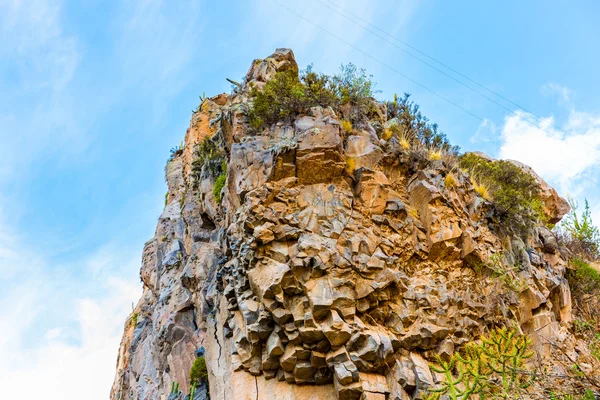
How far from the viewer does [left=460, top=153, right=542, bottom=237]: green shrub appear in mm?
13539

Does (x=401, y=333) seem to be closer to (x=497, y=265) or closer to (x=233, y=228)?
(x=497, y=265)

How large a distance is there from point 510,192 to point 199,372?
1079cm

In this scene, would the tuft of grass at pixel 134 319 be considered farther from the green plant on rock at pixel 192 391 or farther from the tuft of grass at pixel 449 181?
the tuft of grass at pixel 449 181

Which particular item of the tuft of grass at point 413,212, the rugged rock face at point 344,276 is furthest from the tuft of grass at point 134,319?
the tuft of grass at point 413,212

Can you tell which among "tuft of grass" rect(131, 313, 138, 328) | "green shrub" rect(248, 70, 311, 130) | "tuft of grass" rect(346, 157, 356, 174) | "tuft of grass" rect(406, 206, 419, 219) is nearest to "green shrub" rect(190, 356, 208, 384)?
"tuft of grass" rect(346, 157, 356, 174)

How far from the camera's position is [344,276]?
33.4ft

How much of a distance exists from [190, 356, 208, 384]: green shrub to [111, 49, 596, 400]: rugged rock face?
51 cm

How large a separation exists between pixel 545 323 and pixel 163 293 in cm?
1264

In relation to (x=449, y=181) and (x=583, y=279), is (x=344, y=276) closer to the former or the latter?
(x=449, y=181)

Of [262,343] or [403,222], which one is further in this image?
[403,222]

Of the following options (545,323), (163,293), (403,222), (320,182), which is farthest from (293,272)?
(163,293)

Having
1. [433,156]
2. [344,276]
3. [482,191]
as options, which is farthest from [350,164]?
[482,191]

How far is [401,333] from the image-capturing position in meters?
10.3

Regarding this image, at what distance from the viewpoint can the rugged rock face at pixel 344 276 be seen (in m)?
9.84
